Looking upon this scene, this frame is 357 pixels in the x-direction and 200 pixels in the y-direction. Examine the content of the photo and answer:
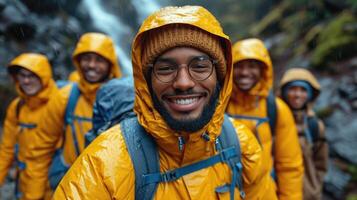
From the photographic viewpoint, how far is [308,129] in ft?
16.7

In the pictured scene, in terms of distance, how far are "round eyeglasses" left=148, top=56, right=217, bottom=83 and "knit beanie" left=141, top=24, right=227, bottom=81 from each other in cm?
6

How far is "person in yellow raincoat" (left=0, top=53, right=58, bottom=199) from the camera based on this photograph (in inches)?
190

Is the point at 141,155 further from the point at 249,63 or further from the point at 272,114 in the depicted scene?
the point at 249,63

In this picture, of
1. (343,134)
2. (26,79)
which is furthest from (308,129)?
(26,79)

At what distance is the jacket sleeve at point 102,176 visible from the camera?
194cm

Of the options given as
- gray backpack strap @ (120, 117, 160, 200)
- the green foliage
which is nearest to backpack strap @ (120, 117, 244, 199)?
gray backpack strap @ (120, 117, 160, 200)

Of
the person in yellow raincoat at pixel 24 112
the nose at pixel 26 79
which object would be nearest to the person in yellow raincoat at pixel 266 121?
the person in yellow raincoat at pixel 24 112

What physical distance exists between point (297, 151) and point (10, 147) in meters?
4.54

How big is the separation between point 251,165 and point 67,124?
2.68 metres

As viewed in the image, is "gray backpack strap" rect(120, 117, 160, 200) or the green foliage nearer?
"gray backpack strap" rect(120, 117, 160, 200)

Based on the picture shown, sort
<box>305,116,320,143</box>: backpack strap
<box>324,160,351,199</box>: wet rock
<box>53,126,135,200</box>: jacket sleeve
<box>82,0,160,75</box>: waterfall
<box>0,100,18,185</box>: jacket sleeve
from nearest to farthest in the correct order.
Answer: <box>53,126,135,200</box>: jacket sleeve
<box>305,116,320,143</box>: backpack strap
<box>0,100,18,185</box>: jacket sleeve
<box>324,160,351,199</box>: wet rock
<box>82,0,160,75</box>: waterfall

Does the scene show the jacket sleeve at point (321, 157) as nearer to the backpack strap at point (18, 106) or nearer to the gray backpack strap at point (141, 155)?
the gray backpack strap at point (141, 155)

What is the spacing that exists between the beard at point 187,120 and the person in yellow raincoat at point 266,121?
1.85 meters

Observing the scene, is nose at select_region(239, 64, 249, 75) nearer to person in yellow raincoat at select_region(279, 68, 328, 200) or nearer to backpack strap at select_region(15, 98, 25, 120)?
person in yellow raincoat at select_region(279, 68, 328, 200)
